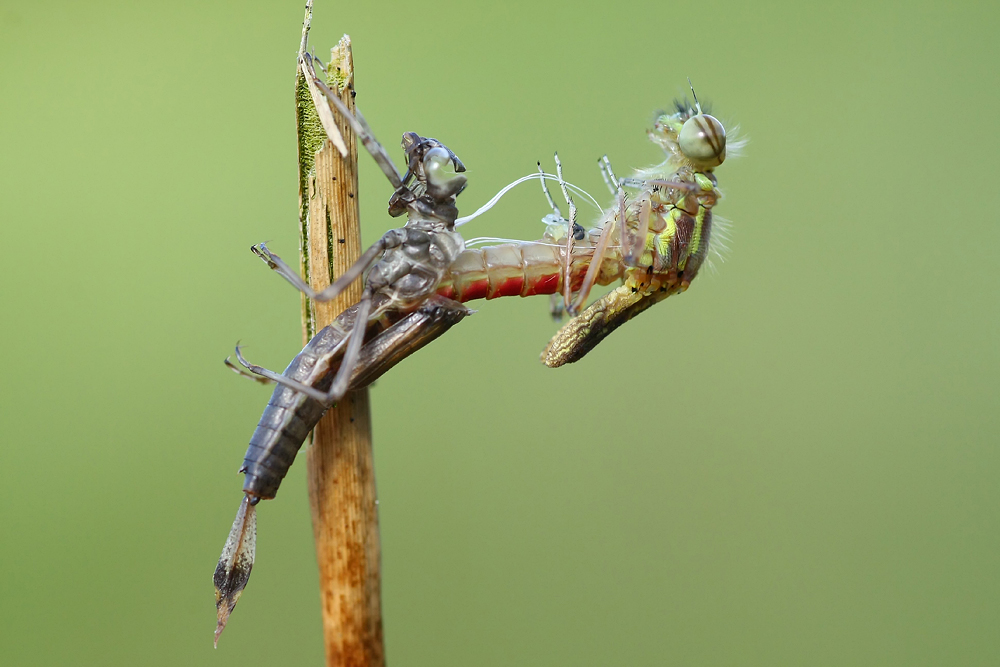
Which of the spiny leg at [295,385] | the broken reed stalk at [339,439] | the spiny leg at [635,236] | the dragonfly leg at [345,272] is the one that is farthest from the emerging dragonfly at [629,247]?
the spiny leg at [295,385]

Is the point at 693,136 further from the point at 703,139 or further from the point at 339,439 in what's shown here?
the point at 339,439

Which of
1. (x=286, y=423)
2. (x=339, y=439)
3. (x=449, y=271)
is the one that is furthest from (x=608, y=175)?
(x=286, y=423)

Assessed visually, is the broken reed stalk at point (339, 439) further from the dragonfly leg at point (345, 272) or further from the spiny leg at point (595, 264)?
the spiny leg at point (595, 264)

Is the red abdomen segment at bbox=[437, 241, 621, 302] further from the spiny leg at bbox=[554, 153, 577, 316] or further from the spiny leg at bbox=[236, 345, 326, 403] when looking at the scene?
the spiny leg at bbox=[236, 345, 326, 403]

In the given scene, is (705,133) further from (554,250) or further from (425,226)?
(425,226)

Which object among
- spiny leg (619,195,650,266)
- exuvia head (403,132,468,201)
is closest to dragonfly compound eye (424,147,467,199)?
exuvia head (403,132,468,201)

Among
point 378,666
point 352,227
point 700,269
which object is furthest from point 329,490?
point 700,269
